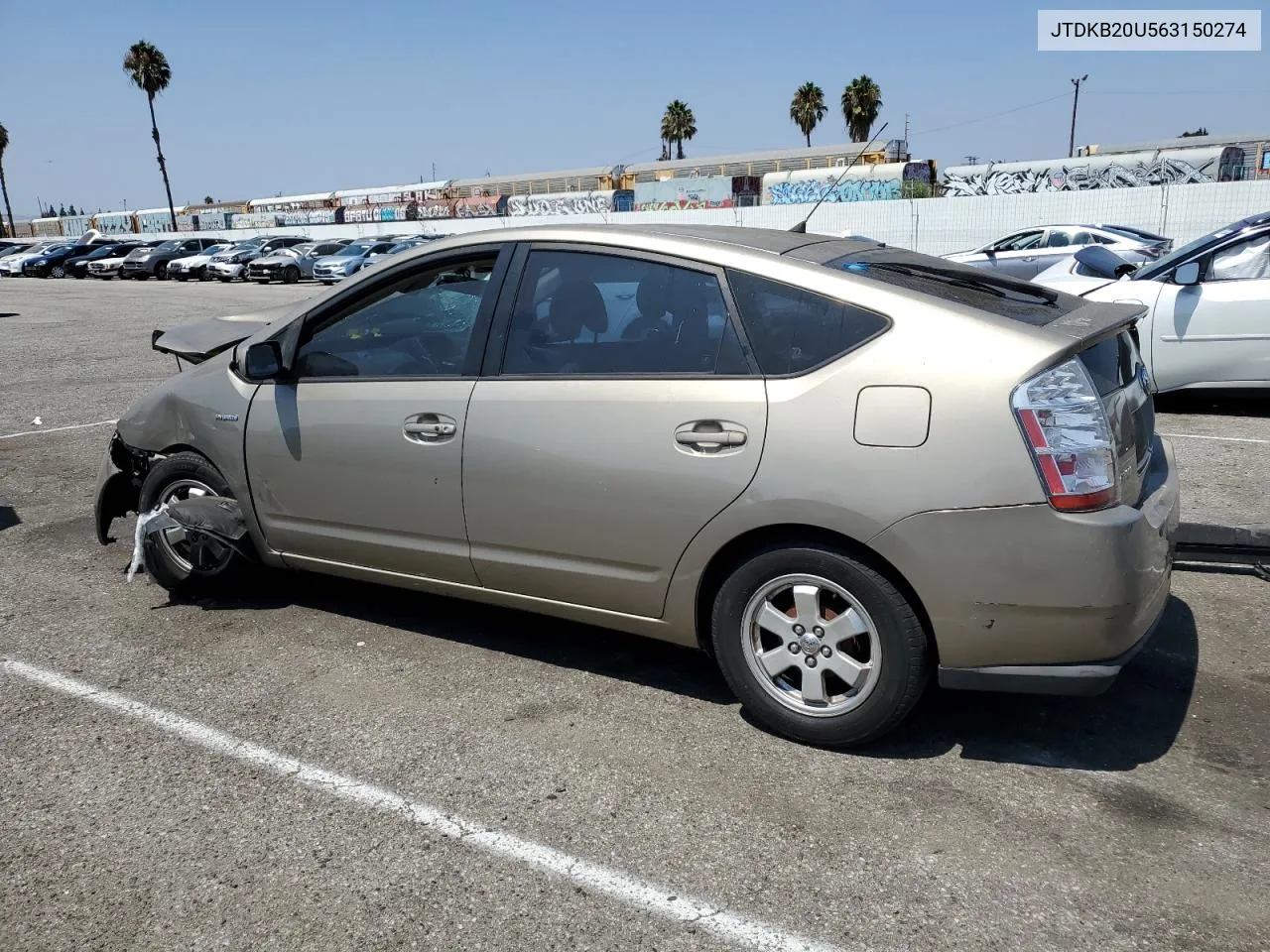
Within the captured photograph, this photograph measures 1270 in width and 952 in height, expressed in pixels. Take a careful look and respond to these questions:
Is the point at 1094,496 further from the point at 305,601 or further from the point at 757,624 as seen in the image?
the point at 305,601

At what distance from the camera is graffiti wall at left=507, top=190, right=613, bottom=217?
4441cm

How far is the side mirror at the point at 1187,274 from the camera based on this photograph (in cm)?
794

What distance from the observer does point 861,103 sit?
6781 cm

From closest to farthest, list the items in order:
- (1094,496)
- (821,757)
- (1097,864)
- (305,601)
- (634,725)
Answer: (1097,864), (1094,496), (821,757), (634,725), (305,601)

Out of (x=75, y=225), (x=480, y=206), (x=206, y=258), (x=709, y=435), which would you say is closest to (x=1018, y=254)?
(x=709, y=435)

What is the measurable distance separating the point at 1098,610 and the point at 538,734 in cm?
179

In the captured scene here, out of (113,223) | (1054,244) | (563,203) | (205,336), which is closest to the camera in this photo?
(205,336)

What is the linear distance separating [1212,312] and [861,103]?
213 ft

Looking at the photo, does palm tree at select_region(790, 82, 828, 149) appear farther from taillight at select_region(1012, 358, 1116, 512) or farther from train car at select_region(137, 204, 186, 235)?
taillight at select_region(1012, 358, 1116, 512)

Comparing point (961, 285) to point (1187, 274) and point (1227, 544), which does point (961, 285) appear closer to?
point (1227, 544)

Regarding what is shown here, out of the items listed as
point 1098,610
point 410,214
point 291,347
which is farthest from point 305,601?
point 410,214

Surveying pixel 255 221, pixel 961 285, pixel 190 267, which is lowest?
pixel 190 267

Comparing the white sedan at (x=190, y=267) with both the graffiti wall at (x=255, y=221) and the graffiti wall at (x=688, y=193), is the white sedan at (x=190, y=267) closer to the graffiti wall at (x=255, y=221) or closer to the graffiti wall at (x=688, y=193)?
the graffiti wall at (x=688, y=193)

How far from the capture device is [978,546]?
2.97 meters
